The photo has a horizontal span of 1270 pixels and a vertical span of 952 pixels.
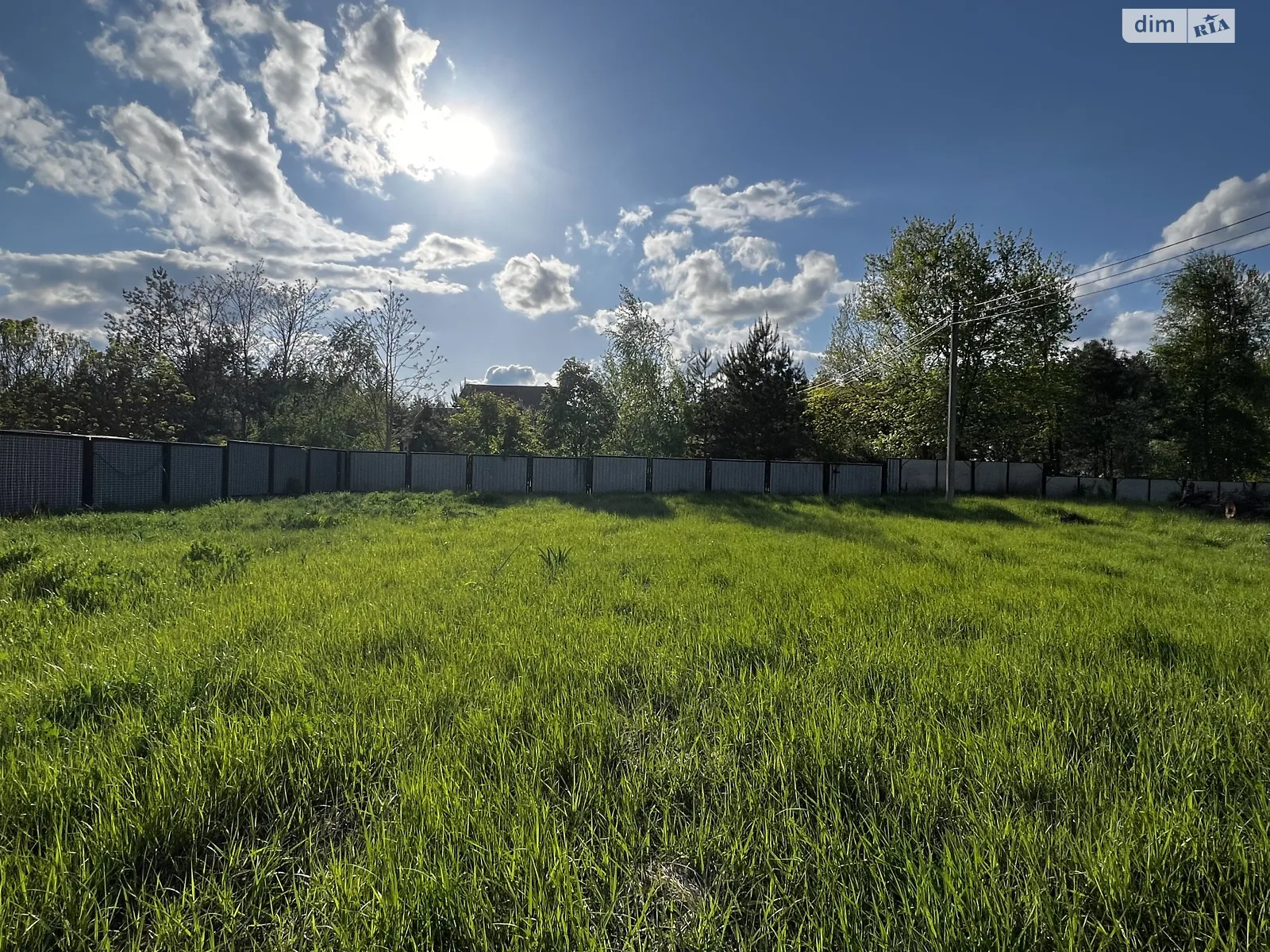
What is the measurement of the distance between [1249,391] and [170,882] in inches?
1459

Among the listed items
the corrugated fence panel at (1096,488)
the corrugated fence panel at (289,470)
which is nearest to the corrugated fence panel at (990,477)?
the corrugated fence panel at (1096,488)

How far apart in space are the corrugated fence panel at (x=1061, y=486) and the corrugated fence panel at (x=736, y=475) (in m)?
10.9

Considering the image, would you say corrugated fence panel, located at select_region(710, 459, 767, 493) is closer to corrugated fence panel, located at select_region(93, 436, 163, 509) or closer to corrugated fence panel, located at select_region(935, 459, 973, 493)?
corrugated fence panel, located at select_region(935, 459, 973, 493)

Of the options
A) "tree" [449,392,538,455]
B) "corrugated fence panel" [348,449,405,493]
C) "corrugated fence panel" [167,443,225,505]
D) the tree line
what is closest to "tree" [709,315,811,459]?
the tree line

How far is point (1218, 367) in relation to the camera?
933 inches

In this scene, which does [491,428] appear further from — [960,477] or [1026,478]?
[1026,478]

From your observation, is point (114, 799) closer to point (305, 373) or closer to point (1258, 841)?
point (1258, 841)

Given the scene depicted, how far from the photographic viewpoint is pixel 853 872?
149 centimetres

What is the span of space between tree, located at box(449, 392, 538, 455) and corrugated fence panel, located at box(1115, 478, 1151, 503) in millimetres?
22801

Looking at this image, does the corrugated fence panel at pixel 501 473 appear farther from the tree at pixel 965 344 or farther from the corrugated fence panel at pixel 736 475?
the tree at pixel 965 344

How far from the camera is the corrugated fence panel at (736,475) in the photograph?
57.9 feet

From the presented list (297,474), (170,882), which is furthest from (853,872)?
(297,474)

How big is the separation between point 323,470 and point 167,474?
4728mm

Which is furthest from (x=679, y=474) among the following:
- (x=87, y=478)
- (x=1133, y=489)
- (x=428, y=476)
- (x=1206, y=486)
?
(x=1206, y=486)
